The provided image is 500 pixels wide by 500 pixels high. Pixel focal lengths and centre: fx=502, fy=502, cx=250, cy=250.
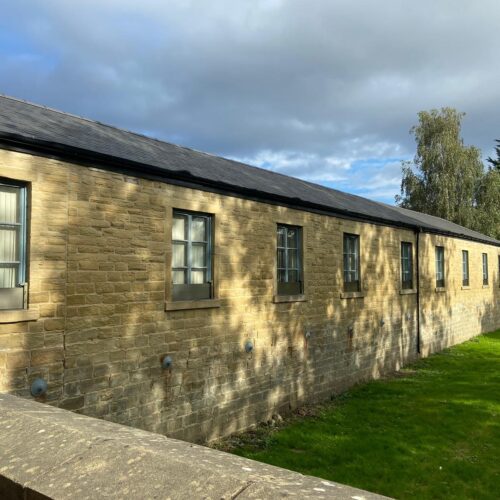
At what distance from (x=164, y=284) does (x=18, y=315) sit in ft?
7.55

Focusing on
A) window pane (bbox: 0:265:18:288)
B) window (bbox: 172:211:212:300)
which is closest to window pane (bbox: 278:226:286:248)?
window (bbox: 172:211:212:300)

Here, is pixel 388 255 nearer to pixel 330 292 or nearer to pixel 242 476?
pixel 330 292

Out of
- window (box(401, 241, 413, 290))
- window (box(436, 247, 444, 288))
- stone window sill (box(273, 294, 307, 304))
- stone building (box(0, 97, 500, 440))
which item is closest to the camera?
stone building (box(0, 97, 500, 440))

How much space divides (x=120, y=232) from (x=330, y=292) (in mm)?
6183

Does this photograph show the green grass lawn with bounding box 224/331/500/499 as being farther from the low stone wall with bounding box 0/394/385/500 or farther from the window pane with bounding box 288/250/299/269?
the low stone wall with bounding box 0/394/385/500

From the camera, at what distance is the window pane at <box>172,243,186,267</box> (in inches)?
306

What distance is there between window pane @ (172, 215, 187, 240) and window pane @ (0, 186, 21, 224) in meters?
2.49

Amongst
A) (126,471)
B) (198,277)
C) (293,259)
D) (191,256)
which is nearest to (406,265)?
(293,259)

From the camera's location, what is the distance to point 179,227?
788 cm

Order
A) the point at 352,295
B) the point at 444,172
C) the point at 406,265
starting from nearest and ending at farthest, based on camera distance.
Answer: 1. the point at 352,295
2. the point at 406,265
3. the point at 444,172

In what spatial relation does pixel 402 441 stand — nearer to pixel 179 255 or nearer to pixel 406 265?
pixel 179 255

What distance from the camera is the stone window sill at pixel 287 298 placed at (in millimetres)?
9836

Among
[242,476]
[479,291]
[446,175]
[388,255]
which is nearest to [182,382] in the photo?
[242,476]

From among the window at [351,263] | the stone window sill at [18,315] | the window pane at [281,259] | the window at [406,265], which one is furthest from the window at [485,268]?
the stone window sill at [18,315]
